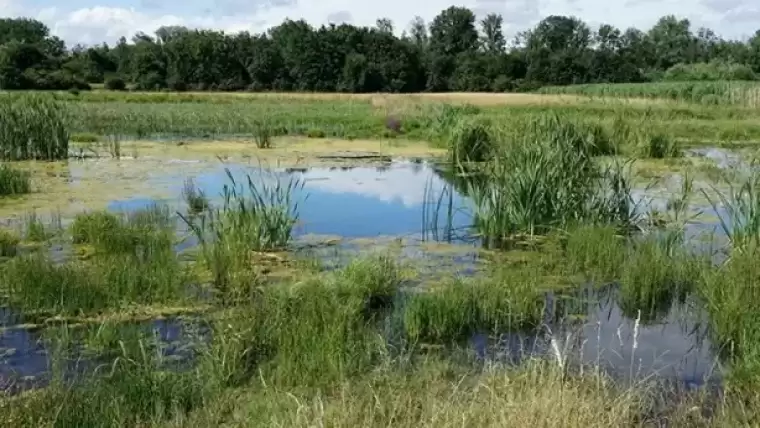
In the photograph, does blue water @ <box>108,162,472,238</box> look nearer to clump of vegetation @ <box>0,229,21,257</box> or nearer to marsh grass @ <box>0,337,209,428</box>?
clump of vegetation @ <box>0,229,21,257</box>

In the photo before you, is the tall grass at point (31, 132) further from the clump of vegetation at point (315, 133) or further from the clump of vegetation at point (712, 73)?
the clump of vegetation at point (712, 73)

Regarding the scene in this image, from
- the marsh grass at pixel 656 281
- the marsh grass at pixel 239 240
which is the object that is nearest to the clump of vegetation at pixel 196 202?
the marsh grass at pixel 239 240

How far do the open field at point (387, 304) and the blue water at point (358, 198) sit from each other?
78 millimetres

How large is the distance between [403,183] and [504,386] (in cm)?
972

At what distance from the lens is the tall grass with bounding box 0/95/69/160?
14367 millimetres

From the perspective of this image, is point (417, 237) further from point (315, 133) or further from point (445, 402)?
point (315, 133)

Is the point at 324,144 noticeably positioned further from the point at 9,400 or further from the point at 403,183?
the point at 9,400

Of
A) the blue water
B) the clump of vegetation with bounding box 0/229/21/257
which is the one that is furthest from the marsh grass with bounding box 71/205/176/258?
the blue water

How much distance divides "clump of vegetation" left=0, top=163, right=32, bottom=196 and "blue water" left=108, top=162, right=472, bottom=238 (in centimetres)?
132

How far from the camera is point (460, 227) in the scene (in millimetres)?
9266

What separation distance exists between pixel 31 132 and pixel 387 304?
35.3ft

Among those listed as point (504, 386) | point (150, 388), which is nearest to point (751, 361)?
point (504, 386)

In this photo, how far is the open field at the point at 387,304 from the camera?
12.8ft

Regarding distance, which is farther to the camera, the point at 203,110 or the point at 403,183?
the point at 203,110
